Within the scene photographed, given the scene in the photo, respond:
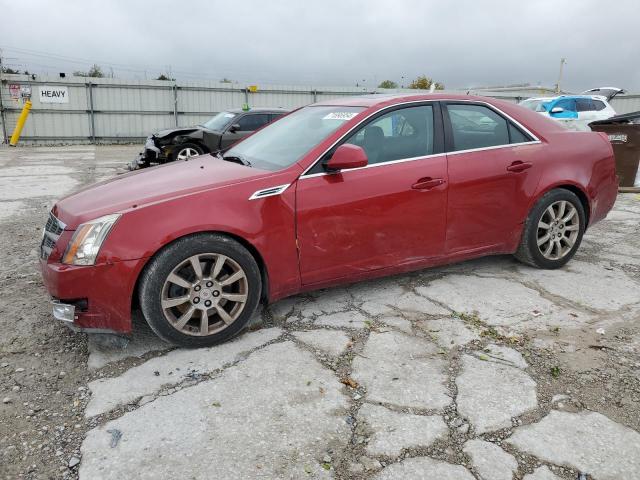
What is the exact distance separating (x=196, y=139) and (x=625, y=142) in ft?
26.6

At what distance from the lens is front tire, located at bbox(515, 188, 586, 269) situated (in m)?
4.29

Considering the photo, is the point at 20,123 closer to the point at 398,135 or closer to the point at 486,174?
the point at 398,135

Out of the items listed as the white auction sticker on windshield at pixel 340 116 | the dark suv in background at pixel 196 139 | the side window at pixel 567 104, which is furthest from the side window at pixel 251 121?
the side window at pixel 567 104

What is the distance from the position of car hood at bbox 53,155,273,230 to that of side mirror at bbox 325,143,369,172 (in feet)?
1.45

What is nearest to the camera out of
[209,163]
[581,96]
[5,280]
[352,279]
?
[352,279]

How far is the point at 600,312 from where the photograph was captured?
367cm

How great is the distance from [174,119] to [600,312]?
20.5 meters

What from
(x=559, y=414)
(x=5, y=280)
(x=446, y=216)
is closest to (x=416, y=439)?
(x=559, y=414)

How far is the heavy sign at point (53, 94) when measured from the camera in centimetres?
1972

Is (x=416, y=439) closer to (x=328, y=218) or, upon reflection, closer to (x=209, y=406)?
(x=209, y=406)

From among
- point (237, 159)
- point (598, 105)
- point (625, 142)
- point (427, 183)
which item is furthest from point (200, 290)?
point (598, 105)

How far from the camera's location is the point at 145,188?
3.28 metres

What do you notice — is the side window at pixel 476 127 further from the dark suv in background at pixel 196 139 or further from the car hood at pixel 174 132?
the car hood at pixel 174 132

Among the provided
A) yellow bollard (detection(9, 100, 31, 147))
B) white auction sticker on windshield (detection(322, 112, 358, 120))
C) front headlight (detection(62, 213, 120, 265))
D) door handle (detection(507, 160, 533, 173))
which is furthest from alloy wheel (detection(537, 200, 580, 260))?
yellow bollard (detection(9, 100, 31, 147))
